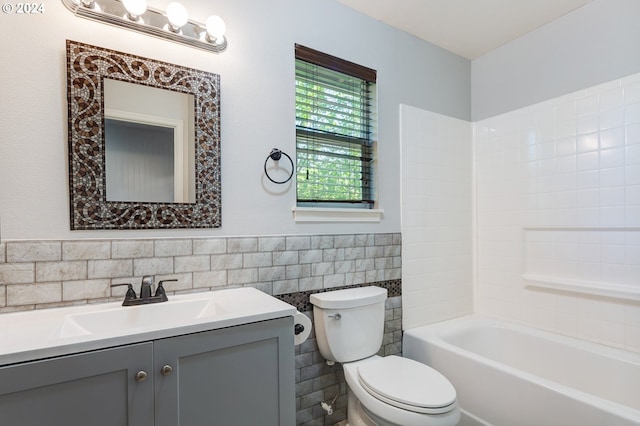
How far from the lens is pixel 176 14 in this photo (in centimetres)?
141

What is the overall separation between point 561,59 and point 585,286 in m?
1.47

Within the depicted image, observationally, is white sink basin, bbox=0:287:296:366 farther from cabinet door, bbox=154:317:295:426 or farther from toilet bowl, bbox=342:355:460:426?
toilet bowl, bbox=342:355:460:426

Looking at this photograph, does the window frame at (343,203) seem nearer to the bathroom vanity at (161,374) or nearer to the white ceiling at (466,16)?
the white ceiling at (466,16)

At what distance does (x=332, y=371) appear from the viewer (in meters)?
1.92

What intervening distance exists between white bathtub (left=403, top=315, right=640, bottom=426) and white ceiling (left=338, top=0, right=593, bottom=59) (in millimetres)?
2044

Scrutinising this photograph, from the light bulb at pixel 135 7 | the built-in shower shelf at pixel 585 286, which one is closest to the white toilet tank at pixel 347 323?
the built-in shower shelf at pixel 585 286

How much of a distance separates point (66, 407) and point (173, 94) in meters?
1.21

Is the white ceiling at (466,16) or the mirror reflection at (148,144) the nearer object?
the mirror reflection at (148,144)

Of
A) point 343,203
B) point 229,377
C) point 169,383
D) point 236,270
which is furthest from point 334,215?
point 169,383

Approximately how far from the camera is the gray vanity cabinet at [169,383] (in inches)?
33.9

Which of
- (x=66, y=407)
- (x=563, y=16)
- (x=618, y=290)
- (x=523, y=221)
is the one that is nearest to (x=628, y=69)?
(x=563, y=16)

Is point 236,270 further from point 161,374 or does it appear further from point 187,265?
point 161,374

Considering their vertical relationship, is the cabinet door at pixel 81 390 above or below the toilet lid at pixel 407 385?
above

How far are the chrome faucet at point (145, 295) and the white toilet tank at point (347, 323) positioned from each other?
2.49 feet
